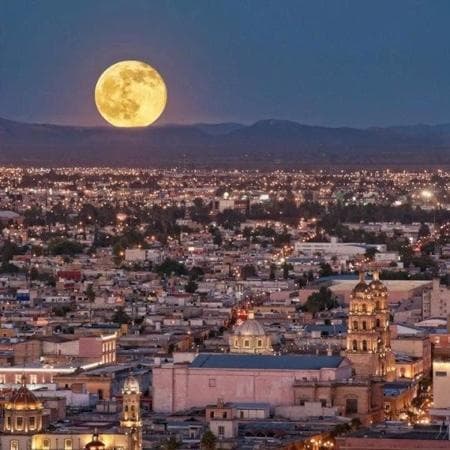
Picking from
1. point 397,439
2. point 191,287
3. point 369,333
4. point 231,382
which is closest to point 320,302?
point 191,287

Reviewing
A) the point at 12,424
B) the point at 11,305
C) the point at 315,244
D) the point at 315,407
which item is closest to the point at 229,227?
the point at 315,244

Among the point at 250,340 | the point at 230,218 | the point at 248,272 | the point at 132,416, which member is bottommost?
the point at 132,416

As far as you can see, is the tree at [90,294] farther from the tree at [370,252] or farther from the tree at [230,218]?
the tree at [230,218]

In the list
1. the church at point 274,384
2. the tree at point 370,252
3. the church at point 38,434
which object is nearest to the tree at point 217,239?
the tree at point 370,252

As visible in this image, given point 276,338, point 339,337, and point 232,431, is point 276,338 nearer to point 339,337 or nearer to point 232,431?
point 339,337

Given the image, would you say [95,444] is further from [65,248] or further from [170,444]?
[65,248]

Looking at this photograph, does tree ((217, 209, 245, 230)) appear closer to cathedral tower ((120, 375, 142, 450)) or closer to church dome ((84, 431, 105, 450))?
cathedral tower ((120, 375, 142, 450))

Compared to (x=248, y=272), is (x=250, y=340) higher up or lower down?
lower down
